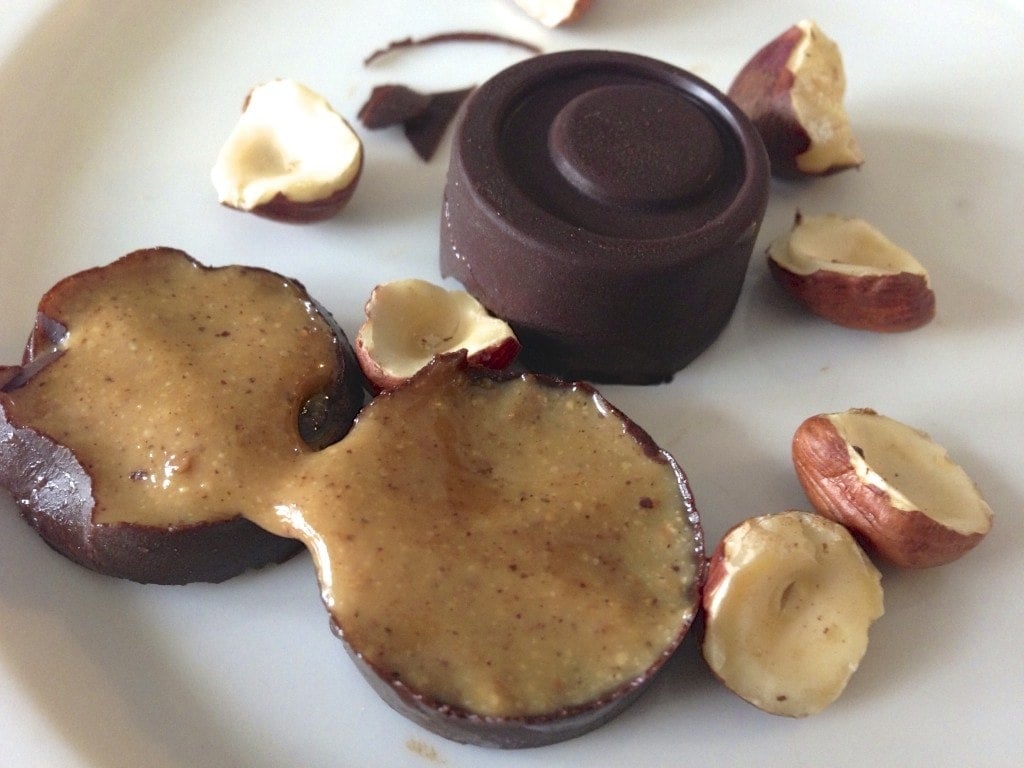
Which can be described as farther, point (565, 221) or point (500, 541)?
point (565, 221)

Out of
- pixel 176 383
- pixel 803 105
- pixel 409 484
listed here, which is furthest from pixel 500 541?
pixel 803 105

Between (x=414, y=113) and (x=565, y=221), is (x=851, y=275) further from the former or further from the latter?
(x=414, y=113)

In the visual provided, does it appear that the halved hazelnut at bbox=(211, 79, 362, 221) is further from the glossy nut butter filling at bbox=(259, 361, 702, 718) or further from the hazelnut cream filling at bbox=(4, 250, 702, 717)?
the glossy nut butter filling at bbox=(259, 361, 702, 718)

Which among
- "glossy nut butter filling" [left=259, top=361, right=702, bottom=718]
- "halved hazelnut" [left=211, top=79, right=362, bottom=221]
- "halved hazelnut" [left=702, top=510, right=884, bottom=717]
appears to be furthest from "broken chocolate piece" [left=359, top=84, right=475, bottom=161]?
"halved hazelnut" [left=702, top=510, right=884, bottom=717]

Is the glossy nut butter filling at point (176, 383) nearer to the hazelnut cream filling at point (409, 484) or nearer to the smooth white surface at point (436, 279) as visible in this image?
the hazelnut cream filling at point (409, 484)

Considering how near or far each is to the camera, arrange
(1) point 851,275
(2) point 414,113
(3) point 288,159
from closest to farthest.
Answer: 1. (1) point 851,275
2. (3) point 288,159
3. (2) point 414,113

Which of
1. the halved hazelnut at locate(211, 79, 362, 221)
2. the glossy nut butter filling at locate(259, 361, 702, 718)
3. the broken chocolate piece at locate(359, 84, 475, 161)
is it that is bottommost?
→ the glossy nut butter filling at locate(259, 361, 702, 718)

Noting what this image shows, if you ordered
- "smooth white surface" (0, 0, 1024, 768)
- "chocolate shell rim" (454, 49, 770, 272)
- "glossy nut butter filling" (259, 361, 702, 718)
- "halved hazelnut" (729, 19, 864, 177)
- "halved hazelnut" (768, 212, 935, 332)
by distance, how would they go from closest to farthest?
"glossy nut butter filling" (259, 361, 702, 718) < "smooth white surface" (0, 0, 1024, 768) < "chocolate shell rim" (454, 49, 770, 272) < "halved hazelnut" (768, 212, 935, 332) < "halved hazelnut" (729, 19, 864, 177)
